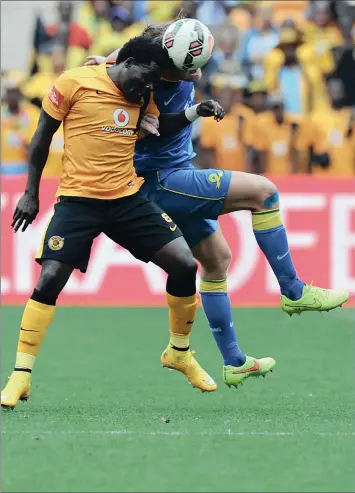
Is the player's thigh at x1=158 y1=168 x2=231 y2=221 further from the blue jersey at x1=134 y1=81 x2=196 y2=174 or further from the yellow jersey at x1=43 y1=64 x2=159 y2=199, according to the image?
the yellow jersey at x1=43 y1=64 x2=159 y2=199

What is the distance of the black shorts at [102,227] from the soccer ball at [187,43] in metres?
0.89

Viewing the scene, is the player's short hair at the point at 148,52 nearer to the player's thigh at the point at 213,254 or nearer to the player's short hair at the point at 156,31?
the player's short hair at the point at 156,31

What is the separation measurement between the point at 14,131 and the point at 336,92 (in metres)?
4.55

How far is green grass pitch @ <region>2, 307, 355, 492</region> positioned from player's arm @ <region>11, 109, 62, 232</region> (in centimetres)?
117

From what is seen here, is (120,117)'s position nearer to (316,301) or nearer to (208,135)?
(316,301)

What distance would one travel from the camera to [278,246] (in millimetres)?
7918

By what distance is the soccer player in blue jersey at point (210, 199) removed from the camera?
779 cm

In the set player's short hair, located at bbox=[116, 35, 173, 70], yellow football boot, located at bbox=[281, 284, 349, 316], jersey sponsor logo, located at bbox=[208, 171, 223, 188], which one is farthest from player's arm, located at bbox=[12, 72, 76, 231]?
yellow football boot, located at bbox=[281, 284, 349, 316]

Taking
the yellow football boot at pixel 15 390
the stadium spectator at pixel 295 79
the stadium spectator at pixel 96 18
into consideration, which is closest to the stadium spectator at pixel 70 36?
the stadium spectator at pixel 96 18

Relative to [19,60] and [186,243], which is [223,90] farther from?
[186,243]

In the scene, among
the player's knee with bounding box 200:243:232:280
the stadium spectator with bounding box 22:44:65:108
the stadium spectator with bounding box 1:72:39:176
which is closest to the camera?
the player's knee with bounding box 200:243:232:280

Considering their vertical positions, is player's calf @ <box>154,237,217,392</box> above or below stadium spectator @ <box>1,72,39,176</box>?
above

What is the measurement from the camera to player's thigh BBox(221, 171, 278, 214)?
7785 millimetres

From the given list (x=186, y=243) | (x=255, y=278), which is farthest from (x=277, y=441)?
(x=255, y=278)
